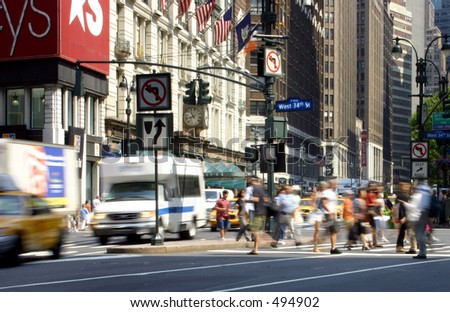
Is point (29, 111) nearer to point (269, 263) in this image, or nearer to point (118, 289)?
point (269, 263)

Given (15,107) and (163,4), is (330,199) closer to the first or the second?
(15,107)

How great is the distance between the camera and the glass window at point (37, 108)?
50.4 meters

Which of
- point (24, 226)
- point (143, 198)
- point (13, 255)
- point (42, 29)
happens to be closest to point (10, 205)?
point (24, 226)

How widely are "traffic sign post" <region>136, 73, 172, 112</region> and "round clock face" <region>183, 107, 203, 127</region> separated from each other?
43.3 m

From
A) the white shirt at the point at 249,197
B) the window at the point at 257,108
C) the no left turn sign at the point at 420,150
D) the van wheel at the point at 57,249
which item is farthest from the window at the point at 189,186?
the window at the point at 257,108

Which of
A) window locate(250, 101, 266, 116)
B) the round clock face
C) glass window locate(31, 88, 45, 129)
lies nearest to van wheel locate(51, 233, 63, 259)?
glass window locate(31, 88, 45, 129)

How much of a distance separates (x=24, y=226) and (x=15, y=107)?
32.9 meters

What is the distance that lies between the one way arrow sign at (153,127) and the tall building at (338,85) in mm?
122854

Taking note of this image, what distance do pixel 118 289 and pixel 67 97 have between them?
1516 inches

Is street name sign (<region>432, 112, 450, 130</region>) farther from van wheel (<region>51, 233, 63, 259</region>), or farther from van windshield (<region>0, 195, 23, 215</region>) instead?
van windshield (<region>0, 195, 23, 215</region>)

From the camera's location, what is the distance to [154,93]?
918 inches

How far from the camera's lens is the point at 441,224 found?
45.8 meters

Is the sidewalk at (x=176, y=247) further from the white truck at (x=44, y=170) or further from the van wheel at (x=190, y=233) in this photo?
the white truck at (x=44, y=170)

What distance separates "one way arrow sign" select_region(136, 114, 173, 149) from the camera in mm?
23312
